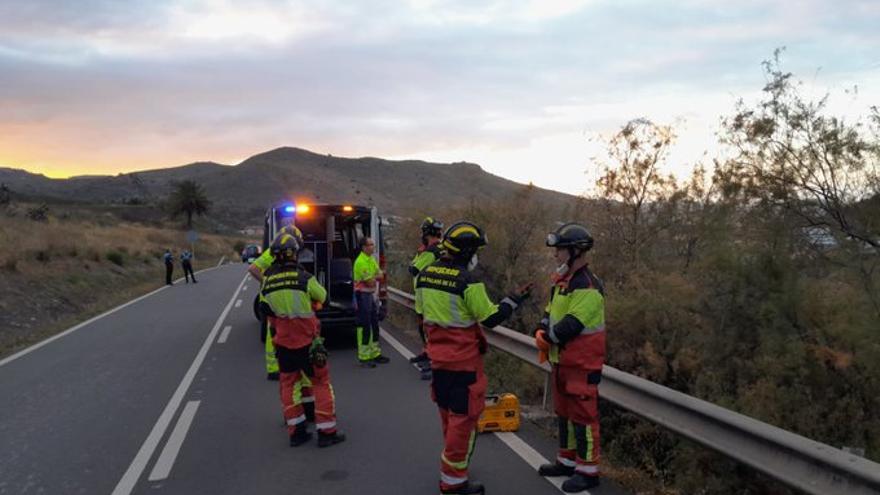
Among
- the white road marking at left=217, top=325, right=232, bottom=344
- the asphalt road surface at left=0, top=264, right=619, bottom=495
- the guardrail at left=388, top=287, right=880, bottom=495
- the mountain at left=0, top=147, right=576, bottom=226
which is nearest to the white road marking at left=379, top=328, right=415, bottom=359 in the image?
the asphalt road surface at left=0, top=264, right=619, bottom=495

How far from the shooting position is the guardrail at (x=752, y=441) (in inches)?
130

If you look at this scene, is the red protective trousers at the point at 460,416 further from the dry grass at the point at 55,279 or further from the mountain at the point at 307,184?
the mountain at the point at 307,184

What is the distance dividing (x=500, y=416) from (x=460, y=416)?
1774mm

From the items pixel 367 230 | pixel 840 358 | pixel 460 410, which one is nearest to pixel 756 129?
pixel 840 358

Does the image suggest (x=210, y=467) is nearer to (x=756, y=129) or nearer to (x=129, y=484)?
(x=129, y=484)

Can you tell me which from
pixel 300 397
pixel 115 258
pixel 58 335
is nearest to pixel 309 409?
pixel 300 397

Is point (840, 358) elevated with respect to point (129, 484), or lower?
elevated

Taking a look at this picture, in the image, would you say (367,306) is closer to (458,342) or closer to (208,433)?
(208,433)

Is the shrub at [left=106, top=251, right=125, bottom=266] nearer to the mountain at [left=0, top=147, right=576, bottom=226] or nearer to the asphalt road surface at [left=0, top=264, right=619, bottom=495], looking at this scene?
the asphalt road surface at [left=0, top=264, right=619, bottom=495]

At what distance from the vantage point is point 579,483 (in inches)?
193

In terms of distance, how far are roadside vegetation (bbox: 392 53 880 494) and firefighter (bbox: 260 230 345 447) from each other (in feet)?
8.87

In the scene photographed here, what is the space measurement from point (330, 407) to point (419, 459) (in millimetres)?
1025

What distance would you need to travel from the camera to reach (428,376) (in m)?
8.88

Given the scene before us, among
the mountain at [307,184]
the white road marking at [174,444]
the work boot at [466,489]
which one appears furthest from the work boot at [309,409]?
the mountain at [307,184]
